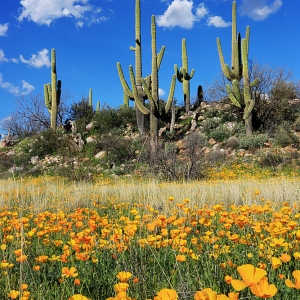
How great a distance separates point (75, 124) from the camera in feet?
61.9

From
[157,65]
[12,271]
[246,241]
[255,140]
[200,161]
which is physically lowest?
[12,271]

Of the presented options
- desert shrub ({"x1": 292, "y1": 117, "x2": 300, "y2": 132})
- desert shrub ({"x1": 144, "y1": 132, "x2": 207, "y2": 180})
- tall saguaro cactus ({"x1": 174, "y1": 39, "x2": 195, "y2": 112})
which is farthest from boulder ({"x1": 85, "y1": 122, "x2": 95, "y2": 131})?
desert shrub ({"x1": 292, "y1": 117, "x2": 300, "y2": 132})

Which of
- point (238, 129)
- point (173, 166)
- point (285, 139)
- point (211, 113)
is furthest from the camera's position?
point (211, 113)

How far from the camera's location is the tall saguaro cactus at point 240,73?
15537mm

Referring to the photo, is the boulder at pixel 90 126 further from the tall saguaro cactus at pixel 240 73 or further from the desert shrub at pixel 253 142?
the desert shrub at pixel 253 142

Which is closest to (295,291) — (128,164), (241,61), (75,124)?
(128,164)

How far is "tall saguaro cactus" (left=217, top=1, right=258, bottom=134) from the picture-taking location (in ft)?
51.0

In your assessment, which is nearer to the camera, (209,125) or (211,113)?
(209,125)

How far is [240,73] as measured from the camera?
53.8ft

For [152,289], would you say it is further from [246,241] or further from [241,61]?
[241,61]

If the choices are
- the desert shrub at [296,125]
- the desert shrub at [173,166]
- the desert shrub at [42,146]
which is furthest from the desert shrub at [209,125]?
the desert shrub at [42,146]

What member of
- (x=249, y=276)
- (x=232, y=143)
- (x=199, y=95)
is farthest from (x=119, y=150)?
(x=249, y=276)

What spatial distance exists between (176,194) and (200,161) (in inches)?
224

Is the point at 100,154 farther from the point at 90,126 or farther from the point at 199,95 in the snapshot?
the point at 199,95
